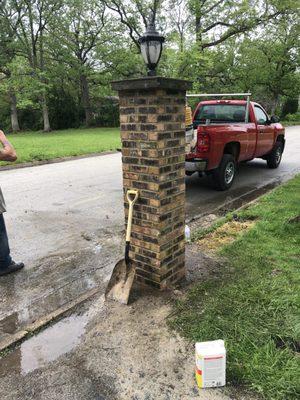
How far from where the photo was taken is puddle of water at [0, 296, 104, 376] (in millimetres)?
2656

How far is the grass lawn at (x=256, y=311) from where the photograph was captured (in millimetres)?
2408

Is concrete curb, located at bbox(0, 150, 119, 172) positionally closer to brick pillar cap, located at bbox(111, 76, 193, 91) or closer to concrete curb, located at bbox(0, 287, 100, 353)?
concrete curb, located at bbox(0, 287, 100, 353)

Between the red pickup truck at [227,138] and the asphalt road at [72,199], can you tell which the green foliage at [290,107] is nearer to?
the asphalt road at [72,199]

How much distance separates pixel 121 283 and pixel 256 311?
4.07 ft

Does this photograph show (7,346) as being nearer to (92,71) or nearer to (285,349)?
(285,349)

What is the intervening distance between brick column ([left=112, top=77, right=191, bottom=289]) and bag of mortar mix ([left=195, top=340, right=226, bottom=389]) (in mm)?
1139

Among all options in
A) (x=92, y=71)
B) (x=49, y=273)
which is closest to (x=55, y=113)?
(x=92, y=71)

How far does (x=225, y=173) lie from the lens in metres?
7.73

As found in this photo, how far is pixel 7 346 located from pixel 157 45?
5800mm

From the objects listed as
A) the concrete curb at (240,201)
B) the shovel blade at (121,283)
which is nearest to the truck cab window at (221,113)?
the concrete curb at (240,201)

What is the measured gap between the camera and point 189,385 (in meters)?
2.38

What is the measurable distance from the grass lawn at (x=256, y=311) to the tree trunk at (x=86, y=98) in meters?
29.5

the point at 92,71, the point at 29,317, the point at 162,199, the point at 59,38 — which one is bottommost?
the point at 29,317

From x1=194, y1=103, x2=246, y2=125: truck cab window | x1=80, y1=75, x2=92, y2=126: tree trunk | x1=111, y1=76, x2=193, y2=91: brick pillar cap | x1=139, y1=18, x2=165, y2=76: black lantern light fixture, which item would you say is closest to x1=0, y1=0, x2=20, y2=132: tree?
x1=80, y1=75, x2=92, y2=126: tree trunk
